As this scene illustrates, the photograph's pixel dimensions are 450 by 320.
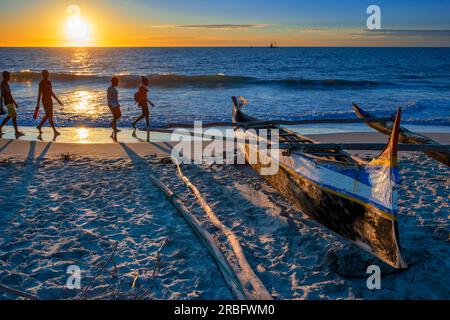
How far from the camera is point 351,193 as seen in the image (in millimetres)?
4188

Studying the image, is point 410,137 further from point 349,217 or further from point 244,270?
point 244,270

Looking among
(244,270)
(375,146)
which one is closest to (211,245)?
(244,270)

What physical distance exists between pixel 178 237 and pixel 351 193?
2.38 m

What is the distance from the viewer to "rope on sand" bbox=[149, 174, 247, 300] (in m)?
3.71

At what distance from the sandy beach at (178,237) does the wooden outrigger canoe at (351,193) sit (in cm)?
35

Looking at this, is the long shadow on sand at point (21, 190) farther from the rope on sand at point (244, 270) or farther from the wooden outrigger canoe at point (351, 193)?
the wooden outrigger canoe at point (351, 193)

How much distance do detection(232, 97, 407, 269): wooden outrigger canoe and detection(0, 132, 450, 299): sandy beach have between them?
13.7 inches

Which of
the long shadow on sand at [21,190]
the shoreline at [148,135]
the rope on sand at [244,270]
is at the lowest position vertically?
the rope on sand at [244,270]

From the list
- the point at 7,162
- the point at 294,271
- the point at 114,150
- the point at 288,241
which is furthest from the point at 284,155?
the point at 7,162

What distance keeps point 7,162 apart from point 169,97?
49.2 feet

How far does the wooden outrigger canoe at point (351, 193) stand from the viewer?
370 cm

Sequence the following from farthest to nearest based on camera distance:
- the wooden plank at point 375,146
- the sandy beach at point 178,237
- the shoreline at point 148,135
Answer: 1. the shoreline at point 148,135
2. the wooden plank at point 375,146
3. the sandy beach at point 178,237

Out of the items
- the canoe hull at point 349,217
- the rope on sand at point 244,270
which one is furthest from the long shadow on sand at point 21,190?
the canoe hull at point 349,217
